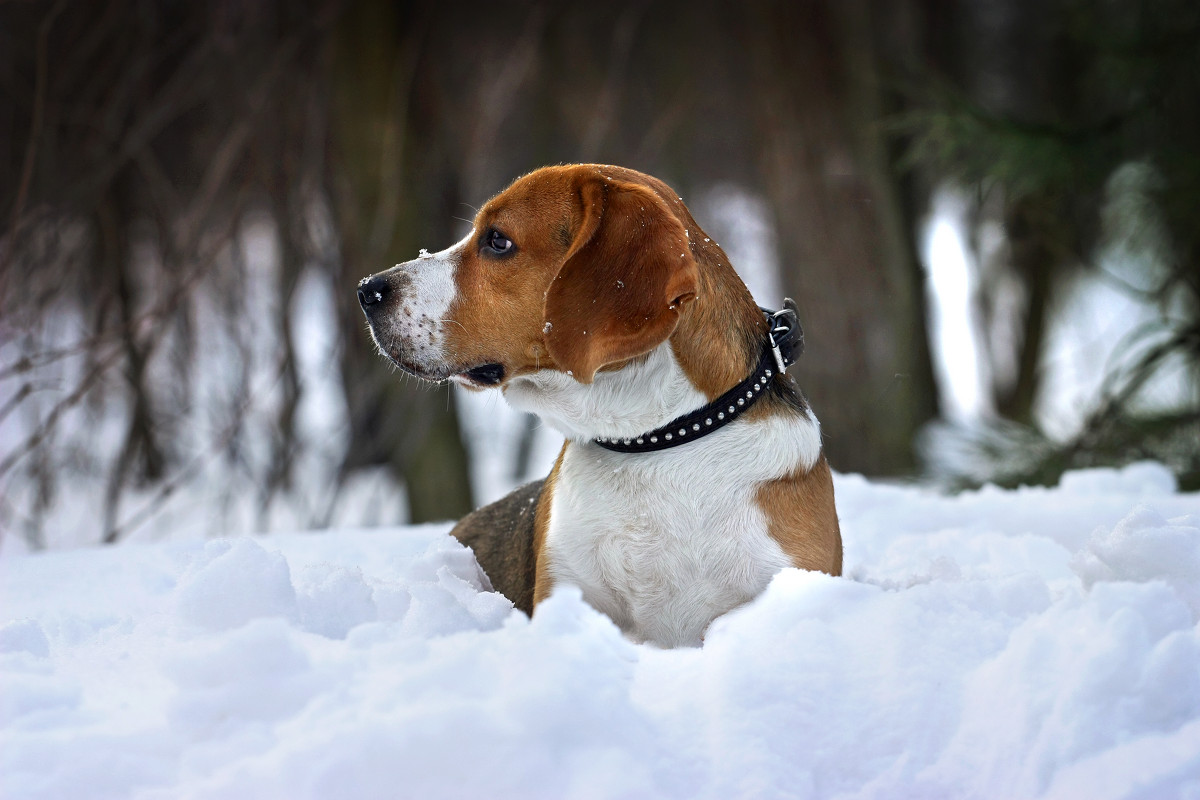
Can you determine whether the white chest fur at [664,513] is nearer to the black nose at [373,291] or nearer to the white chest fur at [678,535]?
the white chest fur at [678,535]

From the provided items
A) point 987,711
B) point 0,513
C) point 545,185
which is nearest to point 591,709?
point 987,711

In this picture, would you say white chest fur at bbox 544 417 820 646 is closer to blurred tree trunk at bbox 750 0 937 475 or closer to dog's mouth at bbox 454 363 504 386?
dog's mouth at bbox 454 363 504 386

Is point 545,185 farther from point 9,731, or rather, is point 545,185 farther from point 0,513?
point 0,513

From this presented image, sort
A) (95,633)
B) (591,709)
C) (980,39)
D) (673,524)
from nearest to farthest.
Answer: (591,709)
(95,633)
(673,524)
(980,39)

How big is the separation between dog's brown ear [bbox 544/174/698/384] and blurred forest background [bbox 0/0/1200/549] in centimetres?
207

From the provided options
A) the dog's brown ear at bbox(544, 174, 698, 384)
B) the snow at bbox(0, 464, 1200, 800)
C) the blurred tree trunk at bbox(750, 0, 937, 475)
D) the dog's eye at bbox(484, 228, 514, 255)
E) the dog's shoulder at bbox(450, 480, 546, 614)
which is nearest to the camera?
the snow at bbox(0, 464, 1200, 800)

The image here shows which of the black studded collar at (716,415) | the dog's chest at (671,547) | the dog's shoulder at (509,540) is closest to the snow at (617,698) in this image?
the dog's chest at (671,547)

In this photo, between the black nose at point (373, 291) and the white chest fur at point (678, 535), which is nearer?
the white chest fur at point (678, 535)

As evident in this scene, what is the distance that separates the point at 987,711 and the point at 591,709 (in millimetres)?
646

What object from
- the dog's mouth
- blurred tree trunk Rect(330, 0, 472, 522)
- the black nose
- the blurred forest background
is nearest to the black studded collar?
the dog's mouth

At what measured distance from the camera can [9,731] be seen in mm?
1461

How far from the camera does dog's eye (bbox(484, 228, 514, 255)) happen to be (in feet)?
8.42

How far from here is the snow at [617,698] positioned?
1362 millimetres

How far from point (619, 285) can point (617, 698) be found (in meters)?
1.09
